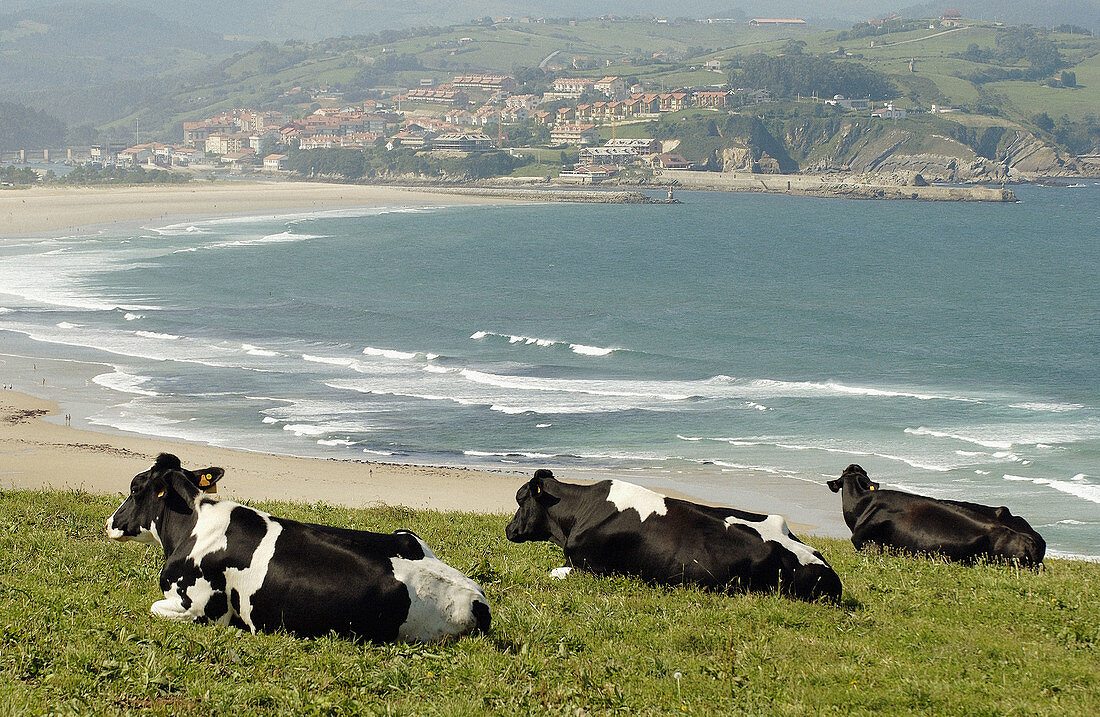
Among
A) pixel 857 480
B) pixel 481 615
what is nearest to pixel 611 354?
pixel 857 480

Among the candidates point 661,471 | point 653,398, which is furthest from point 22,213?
point 661,471

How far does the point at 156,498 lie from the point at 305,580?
187 centimetres

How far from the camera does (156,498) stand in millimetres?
9172

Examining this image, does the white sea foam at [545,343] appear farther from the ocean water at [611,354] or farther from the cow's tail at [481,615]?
the cow's tail at [481,615]

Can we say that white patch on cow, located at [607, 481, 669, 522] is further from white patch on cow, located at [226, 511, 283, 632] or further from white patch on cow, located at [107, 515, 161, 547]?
white patch on cow, located at [107, 515, 161, 547]

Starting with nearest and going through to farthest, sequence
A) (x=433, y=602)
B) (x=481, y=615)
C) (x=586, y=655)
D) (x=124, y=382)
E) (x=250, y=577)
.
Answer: (x=586, y=655), (x=433, y=602), (x=481, y=615), (x=250, y=577), (x=124, y=382)

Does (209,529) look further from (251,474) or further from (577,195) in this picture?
(577,195)

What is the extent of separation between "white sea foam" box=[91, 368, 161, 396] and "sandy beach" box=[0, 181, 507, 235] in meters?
69.4

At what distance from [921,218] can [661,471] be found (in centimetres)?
12247

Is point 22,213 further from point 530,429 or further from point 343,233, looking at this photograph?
point 530,429

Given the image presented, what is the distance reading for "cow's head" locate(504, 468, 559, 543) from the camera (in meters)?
11.0

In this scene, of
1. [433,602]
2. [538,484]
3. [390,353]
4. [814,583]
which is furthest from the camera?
[390,353]

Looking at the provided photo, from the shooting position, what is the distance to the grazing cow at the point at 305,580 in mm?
8031

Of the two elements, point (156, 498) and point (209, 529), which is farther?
point (156, 498)
